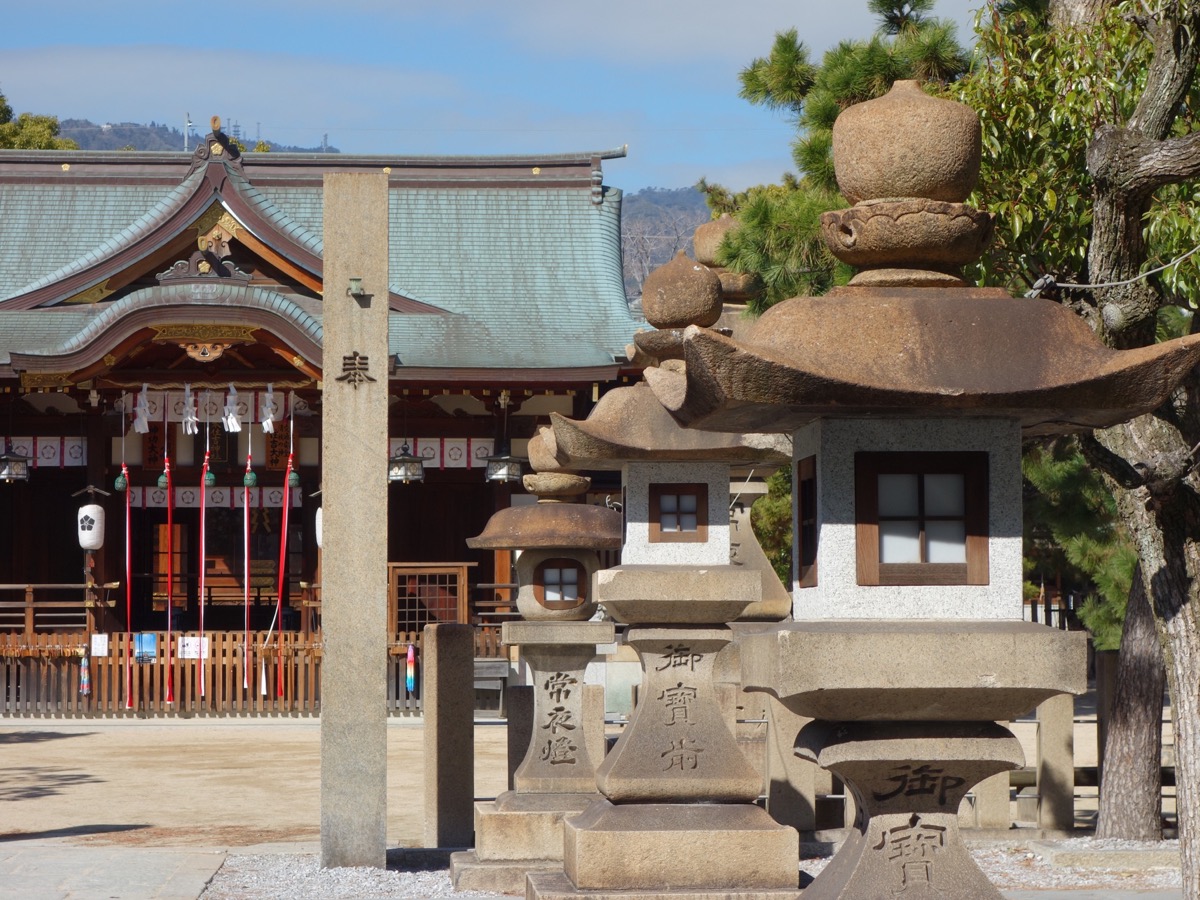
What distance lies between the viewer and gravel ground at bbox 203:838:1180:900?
320 inches

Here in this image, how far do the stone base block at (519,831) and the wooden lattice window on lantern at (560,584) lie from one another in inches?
51.1

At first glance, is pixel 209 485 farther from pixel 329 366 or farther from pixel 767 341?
pixel 767 341

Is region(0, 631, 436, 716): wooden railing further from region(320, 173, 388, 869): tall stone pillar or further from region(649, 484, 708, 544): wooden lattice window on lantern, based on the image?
region(649, 484, 708, 544): wooden lattice window on lantern

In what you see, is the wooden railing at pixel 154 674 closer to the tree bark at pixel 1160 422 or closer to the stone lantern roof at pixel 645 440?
the stone lantern roof at pixel 645 440

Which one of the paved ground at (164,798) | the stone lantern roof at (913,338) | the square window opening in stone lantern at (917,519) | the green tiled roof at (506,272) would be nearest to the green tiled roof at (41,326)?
the green tiled roof at (506,272)

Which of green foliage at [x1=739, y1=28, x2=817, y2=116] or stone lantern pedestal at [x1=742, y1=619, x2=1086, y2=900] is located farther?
green foliage at [x1=739, y1=28, x2=817, y2=116]

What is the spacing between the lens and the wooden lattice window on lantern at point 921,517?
16.7ft

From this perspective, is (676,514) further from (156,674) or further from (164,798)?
(156,674)

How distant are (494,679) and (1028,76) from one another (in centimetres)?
1321

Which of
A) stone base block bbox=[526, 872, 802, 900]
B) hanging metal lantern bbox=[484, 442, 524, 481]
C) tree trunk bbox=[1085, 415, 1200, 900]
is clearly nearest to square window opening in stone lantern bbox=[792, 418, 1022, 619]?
tree trunk bbox=[1085, 415, 1200, 900]

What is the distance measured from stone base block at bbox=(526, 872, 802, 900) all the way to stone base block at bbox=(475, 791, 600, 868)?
1359mm

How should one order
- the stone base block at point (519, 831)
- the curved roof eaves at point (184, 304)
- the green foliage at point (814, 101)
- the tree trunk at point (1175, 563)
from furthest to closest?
the curved roof eaves at point (184, 304) < the green foliage at point (814, 101) < the stone base block at point (519, 831) < the tree trunk at point (1175, 563)

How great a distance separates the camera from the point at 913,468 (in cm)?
516

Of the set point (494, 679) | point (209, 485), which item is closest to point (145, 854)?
point (494, 679)
